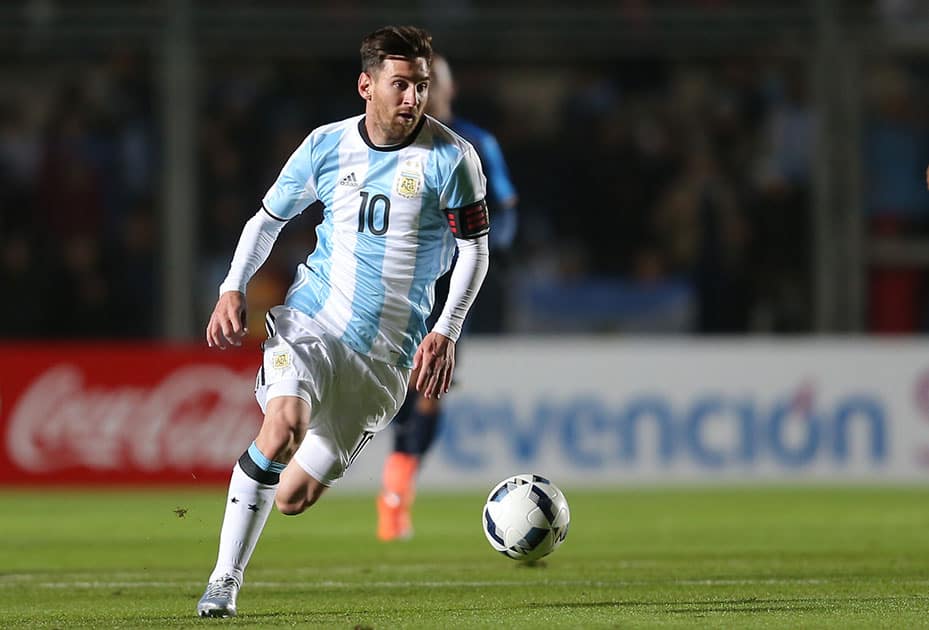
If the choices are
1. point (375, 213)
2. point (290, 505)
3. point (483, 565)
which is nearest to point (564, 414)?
point (483, 565)

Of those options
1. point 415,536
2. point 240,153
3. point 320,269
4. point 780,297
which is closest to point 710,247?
point 780,297

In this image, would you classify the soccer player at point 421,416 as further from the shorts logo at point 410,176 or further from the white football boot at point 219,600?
the white football boot at point 219,600

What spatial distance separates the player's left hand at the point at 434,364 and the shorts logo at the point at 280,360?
410mm

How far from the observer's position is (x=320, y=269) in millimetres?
5609

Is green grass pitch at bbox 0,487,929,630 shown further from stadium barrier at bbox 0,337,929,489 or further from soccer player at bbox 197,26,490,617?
soccer player at bbox 197,26,490,617

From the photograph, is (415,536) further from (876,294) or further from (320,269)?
(876,294)

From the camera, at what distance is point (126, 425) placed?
12.0 meters

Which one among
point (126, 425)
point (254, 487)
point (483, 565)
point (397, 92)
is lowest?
point (126, 425)

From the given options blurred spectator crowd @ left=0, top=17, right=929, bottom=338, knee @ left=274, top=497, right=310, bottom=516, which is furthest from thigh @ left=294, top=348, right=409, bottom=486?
blurred spectator crowd @ left=0, top=17, right=929, bottom=338

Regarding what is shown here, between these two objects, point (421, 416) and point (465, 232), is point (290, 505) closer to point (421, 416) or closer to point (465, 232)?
point (465, 232)

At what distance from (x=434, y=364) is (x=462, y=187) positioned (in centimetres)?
62

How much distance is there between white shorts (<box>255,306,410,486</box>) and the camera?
5359 mm

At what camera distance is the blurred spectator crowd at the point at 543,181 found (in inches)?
527

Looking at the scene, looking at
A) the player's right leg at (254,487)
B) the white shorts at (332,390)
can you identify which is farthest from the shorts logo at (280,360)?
the player's right leg at (254,487)
